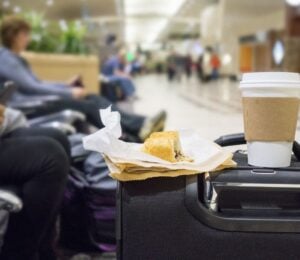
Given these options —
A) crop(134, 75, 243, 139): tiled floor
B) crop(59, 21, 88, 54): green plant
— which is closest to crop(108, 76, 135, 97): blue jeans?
crop(134, 75, 243, 139): tiled floor

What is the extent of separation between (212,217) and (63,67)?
612 cm

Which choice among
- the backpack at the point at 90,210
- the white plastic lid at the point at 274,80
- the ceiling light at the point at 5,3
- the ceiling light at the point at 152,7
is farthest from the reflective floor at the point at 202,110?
the ceiling light at the point at 152,7

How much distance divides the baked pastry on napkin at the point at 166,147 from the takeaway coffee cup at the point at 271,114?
5.1 inches

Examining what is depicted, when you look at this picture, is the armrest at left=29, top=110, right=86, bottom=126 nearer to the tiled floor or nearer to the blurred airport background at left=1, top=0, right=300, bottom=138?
the tiled floor

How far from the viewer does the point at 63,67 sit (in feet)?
22.0

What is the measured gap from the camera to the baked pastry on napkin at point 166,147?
33.6 inches

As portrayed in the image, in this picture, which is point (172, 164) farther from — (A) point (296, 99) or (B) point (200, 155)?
(A) point (296, 99)

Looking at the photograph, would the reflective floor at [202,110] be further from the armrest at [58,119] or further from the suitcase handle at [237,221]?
the armrest at [58,119]

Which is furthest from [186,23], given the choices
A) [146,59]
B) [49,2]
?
[146,59]

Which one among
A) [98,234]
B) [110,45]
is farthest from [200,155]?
[110,45]

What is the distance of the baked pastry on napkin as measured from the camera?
33.6 inches

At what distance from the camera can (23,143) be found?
151 cm

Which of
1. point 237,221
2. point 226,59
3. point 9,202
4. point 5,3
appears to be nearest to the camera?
point 237,221

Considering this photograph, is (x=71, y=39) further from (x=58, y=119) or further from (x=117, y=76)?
(x=58, y=119)
